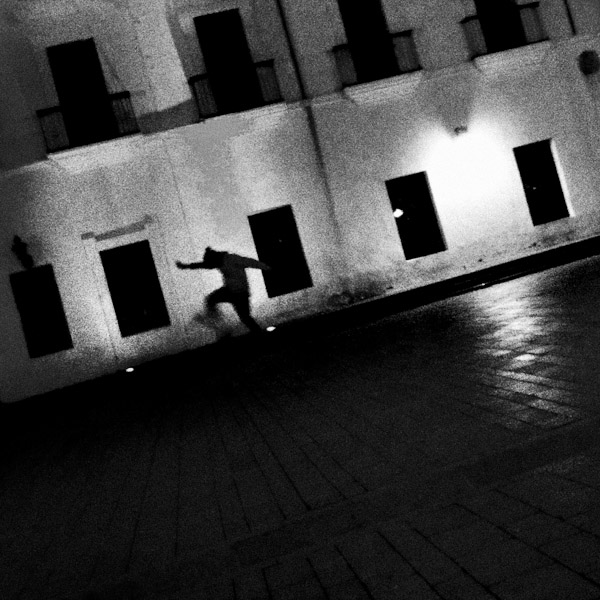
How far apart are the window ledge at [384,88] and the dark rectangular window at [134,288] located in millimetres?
6139

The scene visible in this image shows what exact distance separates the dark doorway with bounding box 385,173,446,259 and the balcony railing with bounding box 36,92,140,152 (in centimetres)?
640

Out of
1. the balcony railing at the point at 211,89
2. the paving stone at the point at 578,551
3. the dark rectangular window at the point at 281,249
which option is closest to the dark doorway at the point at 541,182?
the dark rectangular window at the point at 281,249

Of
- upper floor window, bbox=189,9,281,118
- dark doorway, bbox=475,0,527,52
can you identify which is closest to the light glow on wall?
dark doorway, bbox=475,0,527,52

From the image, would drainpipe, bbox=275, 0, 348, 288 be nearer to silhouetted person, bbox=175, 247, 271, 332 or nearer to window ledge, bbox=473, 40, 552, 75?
silhouetted person, bbox=175, 247, 271, 332

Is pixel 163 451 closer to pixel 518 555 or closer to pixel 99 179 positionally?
pixel 518 555

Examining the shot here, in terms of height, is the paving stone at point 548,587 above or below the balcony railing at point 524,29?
below

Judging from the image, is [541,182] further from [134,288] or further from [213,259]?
[134,288]

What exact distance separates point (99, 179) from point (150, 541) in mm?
12829

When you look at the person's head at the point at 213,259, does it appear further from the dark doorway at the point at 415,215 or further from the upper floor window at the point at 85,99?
the dark doorway at the point at 415,215

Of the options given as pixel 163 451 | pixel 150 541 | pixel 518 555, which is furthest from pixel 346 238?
pixel 518 555

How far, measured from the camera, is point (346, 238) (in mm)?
16906

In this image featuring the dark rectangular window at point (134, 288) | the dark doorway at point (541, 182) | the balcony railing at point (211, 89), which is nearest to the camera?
the dark rectangular window at point (134, 288)

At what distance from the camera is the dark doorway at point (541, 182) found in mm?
18188

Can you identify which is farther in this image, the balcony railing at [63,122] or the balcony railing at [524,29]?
the balcony railing at [524,29]
